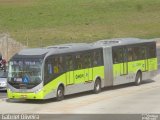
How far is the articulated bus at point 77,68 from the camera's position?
96.8 ft

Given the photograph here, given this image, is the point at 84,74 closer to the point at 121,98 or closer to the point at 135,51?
the point at 121,98

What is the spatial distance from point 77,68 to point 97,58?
2398mm

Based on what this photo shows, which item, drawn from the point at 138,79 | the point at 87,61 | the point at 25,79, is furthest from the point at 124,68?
the point at 25,79

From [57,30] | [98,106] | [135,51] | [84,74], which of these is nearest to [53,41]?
[57,30]

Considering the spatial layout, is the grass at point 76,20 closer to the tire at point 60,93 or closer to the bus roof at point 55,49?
the bus roof at point 55,49

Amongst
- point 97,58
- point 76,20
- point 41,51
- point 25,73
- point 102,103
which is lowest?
point 102,103

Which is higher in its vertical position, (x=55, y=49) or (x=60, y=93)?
(x=55, y=49)

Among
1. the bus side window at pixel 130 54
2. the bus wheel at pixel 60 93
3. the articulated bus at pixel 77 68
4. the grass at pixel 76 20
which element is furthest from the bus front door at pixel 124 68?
the grass at pixel 76 20

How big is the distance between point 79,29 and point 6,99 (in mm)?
41566

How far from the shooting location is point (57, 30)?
69.9 meters

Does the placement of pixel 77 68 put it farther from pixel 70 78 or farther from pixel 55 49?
pixel 55 49

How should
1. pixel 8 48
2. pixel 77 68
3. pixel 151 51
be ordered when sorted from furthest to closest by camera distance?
pixel 8 48, pixel 151 51, pixel 77 68

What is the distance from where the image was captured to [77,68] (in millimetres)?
32250

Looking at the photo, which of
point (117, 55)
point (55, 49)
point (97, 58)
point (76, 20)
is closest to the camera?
point (55, 49)
